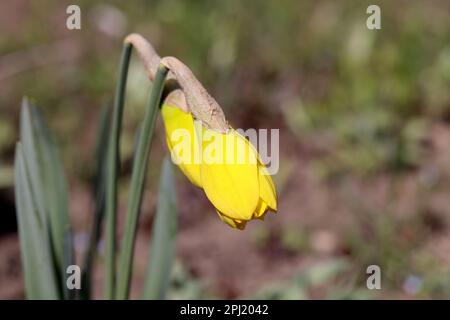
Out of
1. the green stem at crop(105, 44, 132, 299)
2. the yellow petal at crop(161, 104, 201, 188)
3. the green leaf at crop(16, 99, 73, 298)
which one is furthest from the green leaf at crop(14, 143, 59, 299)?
the yellow petal at crop(161, 104, 201, 188)

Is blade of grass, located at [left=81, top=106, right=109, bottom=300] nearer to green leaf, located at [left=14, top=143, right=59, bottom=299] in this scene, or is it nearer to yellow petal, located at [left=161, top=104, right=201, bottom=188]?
green leaf, located at [left=14, top=143, right=59, bottom=299]

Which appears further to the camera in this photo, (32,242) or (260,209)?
(32,242)

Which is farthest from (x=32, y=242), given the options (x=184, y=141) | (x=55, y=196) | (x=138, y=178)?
(x=184, y=141)

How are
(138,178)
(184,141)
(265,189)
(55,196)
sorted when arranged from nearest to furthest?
(265,189)
(184,141)
(138,178)
(55,196)

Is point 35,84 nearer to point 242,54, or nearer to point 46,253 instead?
point 242,54

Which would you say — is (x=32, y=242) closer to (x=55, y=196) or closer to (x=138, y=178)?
(x=55, y=196)

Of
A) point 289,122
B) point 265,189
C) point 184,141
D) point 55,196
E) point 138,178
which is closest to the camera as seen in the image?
point 265,189
